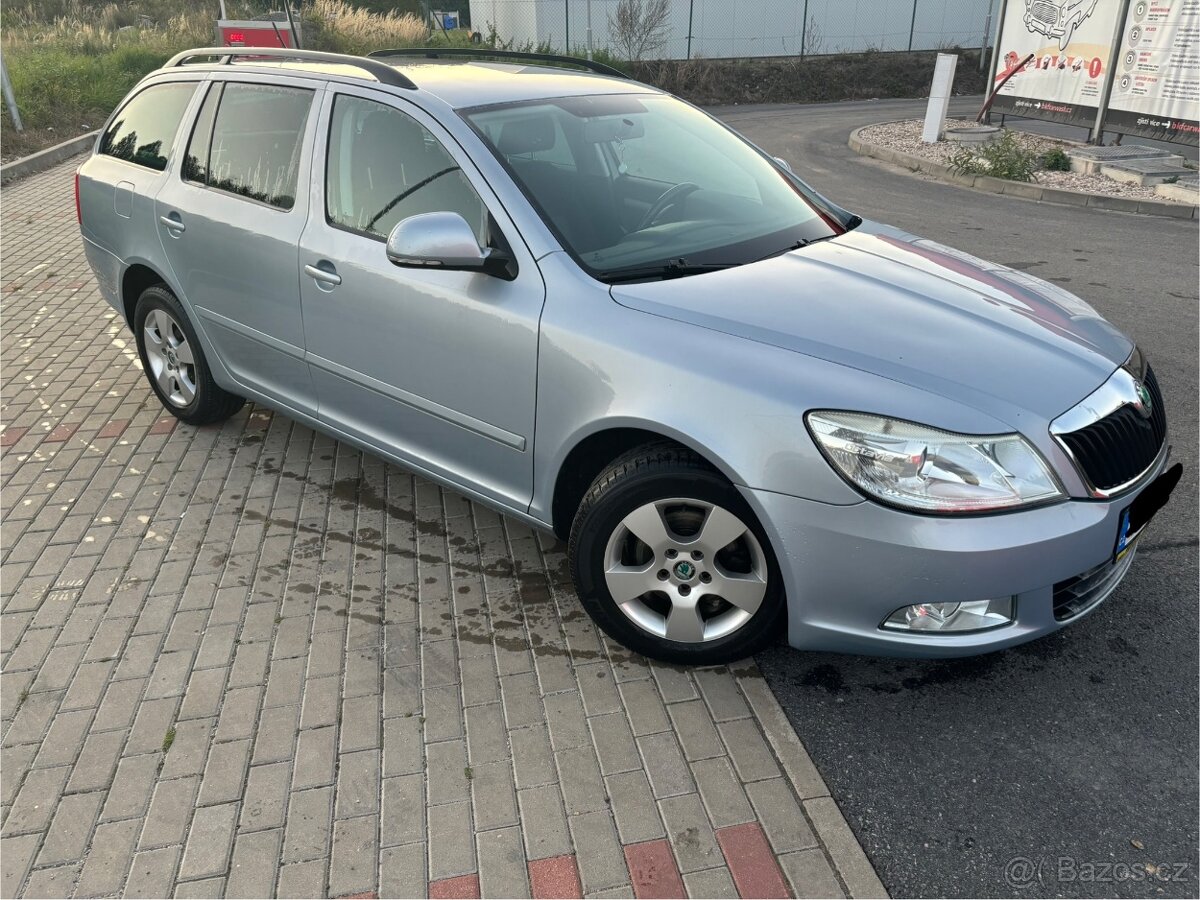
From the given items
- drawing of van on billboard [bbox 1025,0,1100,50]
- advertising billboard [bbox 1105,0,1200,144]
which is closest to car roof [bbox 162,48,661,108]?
advertising billboard [bbox 1105,0,1200,144]

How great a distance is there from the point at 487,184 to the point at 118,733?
2.10m

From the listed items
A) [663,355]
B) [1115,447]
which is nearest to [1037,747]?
[1115,447]

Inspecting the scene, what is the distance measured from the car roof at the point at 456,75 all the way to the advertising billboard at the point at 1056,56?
11.6m

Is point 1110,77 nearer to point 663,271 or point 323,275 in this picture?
point 663,271

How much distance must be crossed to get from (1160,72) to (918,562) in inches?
490

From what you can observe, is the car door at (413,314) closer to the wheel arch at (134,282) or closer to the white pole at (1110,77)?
the wheel arch at (134,282)

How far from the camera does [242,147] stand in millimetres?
4043

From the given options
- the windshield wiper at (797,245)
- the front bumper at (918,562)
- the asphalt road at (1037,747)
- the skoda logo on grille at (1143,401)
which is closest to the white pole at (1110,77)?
the asphalt road at (1037,747)

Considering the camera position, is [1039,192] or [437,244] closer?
[437,244]

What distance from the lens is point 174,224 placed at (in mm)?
4273

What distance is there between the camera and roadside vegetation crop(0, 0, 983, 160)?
18.8 metres

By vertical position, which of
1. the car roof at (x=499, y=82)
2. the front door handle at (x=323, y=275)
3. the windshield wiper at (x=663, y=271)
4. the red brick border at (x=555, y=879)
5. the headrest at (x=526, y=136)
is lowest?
the red brick border at (x=555, y=879)

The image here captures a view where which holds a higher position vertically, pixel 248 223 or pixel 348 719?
pixel 248 223

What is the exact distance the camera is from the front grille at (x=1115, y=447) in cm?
257
